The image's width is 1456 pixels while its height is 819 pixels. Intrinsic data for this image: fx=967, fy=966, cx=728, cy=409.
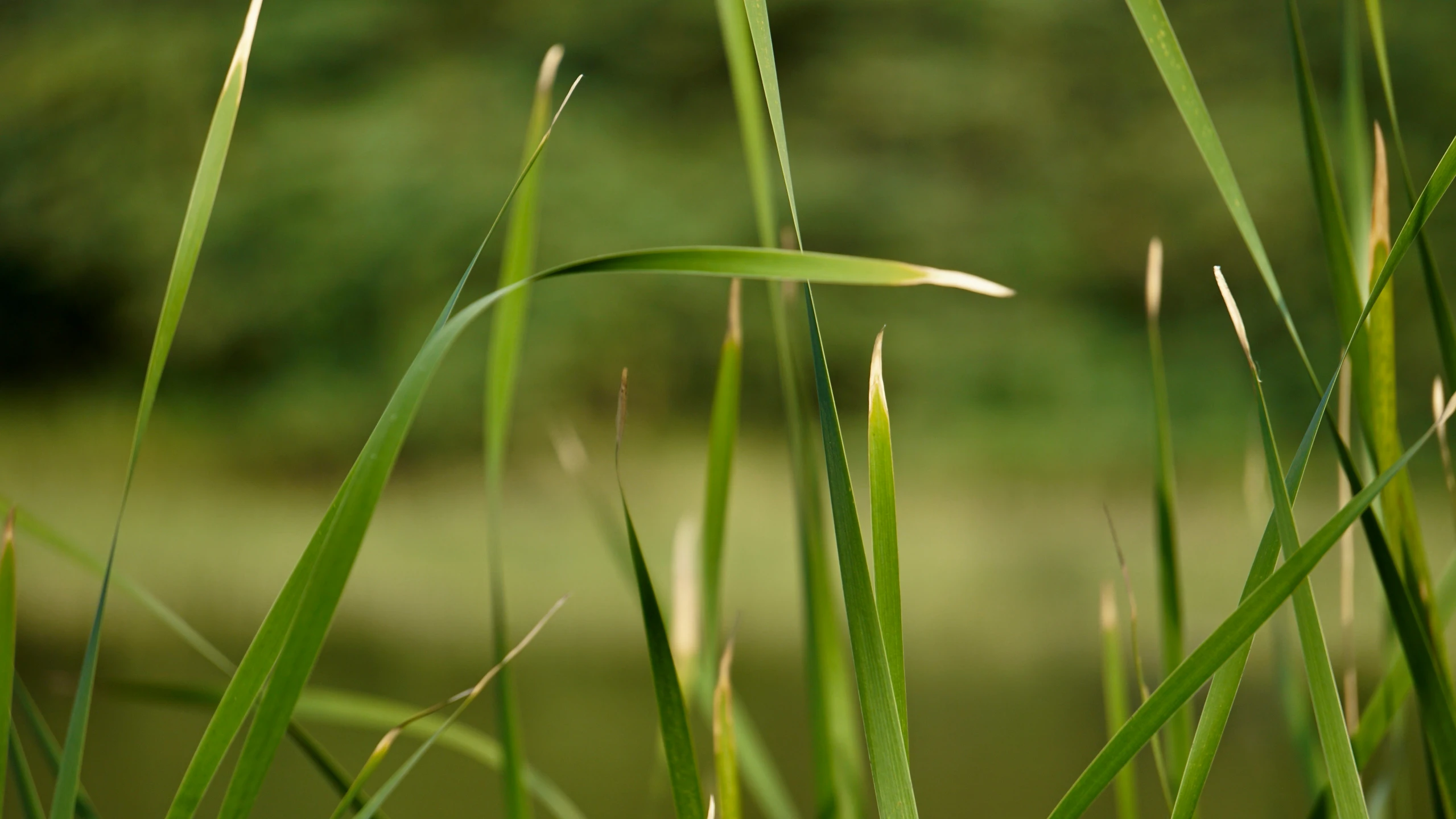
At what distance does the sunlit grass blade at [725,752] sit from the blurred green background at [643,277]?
1.55ft

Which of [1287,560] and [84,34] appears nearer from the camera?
[1287,560]

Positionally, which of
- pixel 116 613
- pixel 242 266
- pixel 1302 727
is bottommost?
pixel 116 613

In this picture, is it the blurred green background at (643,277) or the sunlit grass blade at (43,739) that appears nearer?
the sunlit grass blade at (43,739)

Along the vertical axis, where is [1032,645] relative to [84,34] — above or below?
below

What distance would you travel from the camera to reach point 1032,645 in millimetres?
552

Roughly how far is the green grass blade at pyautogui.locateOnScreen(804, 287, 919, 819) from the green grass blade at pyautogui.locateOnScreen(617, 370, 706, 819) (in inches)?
0.8

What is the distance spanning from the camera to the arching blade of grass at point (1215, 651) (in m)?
0.07

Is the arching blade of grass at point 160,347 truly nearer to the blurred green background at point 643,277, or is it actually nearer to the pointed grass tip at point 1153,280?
the pointed grass tip at point 1153,280

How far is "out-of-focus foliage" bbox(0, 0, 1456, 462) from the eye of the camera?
69 cm

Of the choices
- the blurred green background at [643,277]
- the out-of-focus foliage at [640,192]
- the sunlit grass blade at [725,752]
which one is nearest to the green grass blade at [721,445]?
the sunlit grass blade at [725,752]

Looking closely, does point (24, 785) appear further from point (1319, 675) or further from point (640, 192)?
point (640, 192)

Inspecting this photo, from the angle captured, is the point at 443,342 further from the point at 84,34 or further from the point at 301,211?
the point at 84,34


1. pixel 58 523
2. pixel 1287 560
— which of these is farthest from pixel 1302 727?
pixel 58 523

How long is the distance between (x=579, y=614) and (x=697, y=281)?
264mm
